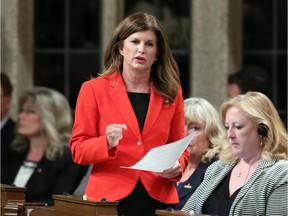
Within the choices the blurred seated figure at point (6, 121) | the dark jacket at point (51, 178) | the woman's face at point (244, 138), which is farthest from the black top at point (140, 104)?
the blurred seated figure at point (6, 121)

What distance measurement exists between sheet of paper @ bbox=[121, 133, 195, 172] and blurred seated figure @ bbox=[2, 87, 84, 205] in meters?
2.93

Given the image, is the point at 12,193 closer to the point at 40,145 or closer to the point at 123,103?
the point at 123,103

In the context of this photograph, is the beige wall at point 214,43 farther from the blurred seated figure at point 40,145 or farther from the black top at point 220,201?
the black top at point 220,201

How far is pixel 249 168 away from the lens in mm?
5680

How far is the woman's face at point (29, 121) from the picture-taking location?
27.2ft

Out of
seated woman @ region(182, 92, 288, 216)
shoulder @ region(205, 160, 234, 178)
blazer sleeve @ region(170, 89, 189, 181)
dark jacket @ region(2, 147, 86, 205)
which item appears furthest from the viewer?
dark jacket @ region(2, 147, 86, 205)

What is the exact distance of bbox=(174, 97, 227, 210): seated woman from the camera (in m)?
6.53

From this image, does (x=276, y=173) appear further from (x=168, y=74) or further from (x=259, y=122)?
(x=168, y=74)

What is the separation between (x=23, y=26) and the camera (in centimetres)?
954

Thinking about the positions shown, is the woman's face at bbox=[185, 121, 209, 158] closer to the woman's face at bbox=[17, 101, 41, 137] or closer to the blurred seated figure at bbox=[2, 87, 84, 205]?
the blurred seated figure at bbox=[2, 87, 84, 205]

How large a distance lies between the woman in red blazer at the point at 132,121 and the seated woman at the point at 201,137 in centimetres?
120

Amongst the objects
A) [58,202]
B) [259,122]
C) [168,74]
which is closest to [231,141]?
[259,122]

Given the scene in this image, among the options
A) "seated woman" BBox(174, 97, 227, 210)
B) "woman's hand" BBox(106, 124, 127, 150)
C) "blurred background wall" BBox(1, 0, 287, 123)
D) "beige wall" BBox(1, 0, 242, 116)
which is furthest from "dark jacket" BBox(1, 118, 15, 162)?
"woman's hand" BBox(106, 124, 127, 150)

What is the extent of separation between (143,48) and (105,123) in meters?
0.40
